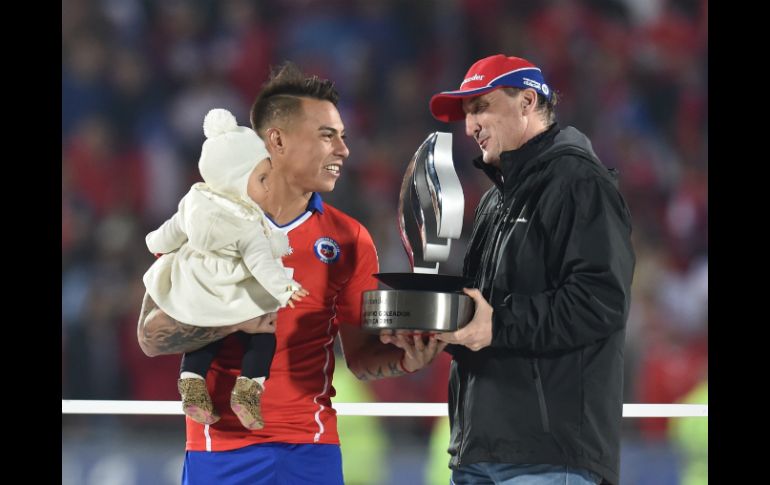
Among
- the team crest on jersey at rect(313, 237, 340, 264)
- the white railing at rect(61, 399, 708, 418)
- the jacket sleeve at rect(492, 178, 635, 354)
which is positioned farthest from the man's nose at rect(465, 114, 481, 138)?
the white railing at rect(61, 399, 708, 418)

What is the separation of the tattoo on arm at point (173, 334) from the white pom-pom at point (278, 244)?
17cm

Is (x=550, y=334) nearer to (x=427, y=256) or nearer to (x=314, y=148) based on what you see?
(x=427, y=256)

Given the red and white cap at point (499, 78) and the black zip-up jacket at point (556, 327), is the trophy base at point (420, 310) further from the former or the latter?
the red and white cap at point (499, 78)

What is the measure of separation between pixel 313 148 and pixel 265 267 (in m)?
0.46

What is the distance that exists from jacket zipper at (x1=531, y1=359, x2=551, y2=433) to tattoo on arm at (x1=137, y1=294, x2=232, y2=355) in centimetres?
56

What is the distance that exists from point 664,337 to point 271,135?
323 cm

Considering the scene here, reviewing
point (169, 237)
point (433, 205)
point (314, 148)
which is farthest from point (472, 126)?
point (169, 237)

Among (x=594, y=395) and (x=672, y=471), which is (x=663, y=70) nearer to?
(x=672, y=471)

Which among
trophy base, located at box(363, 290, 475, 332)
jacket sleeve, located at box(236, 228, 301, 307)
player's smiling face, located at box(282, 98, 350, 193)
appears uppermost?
player's smiling face, located at box(282, 98, 350, 193)

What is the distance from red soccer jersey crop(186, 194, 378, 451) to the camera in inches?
74.8

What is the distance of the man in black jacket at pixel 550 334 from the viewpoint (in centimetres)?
162

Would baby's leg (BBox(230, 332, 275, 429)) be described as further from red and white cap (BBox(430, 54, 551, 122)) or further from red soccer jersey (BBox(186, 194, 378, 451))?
red and white cap (BBox(430, 54, 551, 122))

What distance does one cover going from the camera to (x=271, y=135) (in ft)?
7.02
